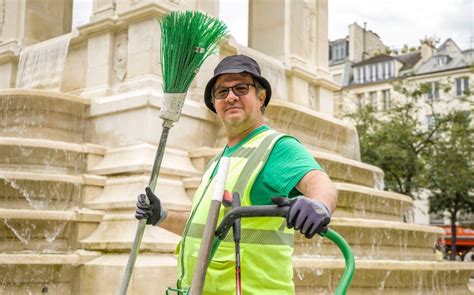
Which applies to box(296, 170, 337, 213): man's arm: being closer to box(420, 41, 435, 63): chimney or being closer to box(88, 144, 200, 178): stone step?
box(88, 144, 200, 178): stone step

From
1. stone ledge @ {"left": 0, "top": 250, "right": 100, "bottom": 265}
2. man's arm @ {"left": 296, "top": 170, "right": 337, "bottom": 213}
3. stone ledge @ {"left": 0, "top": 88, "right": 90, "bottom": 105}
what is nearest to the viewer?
man's arm @ {"left": 296, "top": 170, "right": 337, "bottom": 213}

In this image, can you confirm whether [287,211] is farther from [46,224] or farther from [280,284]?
[46,224]

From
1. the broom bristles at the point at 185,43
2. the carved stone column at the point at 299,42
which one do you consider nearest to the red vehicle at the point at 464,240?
the carved stone column at the point at 299,42

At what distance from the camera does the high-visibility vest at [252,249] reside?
2.04m

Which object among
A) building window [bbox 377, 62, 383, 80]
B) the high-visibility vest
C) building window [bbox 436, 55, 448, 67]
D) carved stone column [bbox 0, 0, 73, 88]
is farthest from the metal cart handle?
building window [bbox 377, 62, 383, 80]

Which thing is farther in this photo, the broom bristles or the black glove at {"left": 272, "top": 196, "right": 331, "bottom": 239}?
the broom bristles

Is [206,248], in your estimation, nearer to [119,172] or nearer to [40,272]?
[40,272]

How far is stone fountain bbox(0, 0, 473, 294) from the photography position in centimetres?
586

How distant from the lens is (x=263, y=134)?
2264 mm

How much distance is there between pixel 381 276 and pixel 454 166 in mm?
20586

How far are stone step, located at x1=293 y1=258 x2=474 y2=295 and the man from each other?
12.3ft

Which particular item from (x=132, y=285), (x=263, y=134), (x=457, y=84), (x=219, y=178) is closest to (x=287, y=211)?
(x=219, y=178)

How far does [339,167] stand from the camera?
8.20 metres

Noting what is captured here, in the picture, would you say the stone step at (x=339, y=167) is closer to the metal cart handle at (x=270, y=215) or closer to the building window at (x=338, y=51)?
the metal cart handle at (x=270, y=215)
